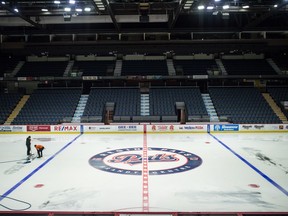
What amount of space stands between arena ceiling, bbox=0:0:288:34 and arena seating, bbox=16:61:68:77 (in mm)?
4994

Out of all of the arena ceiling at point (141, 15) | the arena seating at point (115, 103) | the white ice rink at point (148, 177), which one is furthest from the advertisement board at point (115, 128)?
the arena ceiling at point (141, 15)

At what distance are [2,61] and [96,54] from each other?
433 inches

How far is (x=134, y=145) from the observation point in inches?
623

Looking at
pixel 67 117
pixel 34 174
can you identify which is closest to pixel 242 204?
pixel 34 174

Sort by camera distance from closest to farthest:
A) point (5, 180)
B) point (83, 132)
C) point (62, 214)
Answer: point (62, 214) < point (5, 180) < point (83, 132)

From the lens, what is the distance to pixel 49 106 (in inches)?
1077

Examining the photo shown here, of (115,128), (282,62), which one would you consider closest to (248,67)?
(282,62)

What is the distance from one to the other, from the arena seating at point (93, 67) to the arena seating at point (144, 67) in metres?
1.86

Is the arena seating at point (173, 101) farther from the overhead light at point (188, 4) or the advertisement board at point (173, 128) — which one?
the overhead light at point (188, 4)

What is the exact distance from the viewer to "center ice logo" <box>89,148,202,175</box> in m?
10.8

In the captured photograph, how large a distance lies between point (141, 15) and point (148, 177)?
45.3 feet

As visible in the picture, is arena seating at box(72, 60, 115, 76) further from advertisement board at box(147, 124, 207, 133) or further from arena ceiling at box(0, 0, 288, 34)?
advertisement board at box(147, 124, 207, 133)

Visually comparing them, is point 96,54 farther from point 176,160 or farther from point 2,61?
point 176,160

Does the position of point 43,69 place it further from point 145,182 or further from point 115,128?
point 145,182
